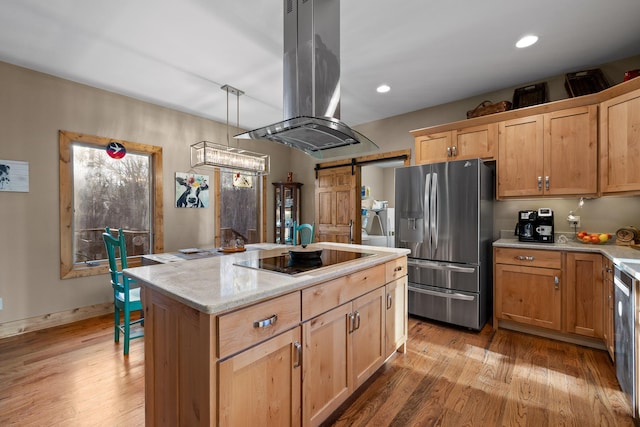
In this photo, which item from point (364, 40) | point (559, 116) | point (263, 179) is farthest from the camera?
point (263, 179)

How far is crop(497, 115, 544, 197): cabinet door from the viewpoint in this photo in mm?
2975

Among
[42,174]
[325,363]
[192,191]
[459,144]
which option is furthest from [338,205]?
[42,174]

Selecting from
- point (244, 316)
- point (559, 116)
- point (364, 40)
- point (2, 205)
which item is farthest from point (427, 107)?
point (2, 205)

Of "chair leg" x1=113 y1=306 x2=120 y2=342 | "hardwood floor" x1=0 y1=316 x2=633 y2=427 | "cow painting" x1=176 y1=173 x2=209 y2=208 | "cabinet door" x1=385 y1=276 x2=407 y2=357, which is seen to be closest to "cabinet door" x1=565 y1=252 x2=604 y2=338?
"hardwood floor" x1=0 y1=316 x2=633 y2=427

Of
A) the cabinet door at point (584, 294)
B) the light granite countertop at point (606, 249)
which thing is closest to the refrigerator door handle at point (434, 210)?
the light granite countertop at point (606, 249)

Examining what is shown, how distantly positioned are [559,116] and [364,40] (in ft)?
6.85

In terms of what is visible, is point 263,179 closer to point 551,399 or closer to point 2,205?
point 2,205

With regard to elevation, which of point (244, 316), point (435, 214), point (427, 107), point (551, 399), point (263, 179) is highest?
point (427, 107)

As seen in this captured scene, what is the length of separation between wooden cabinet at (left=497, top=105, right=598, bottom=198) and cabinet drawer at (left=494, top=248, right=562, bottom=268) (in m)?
0.61

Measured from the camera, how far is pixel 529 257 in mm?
2863

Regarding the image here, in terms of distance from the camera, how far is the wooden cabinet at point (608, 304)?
2.24m

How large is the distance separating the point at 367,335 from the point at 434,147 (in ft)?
8.61

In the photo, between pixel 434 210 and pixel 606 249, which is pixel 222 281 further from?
pixel 606 249

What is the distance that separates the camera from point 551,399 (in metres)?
1.95
